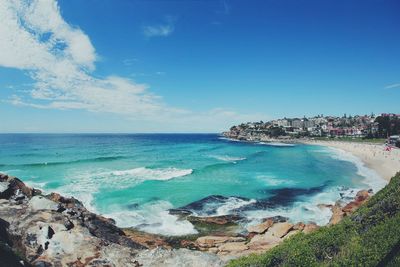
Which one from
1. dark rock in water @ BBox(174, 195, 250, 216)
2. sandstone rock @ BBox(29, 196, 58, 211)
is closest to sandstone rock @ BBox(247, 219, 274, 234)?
dark rock in water @ BBox(174, 195, 250, 216)

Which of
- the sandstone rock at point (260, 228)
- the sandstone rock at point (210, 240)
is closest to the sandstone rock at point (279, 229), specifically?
the sandstone rock at point (260, 228)

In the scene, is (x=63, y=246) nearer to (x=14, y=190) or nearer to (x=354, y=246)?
(x=14, y=190)

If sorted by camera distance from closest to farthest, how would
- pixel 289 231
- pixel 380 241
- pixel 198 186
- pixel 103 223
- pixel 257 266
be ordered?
pixel 380 241 → pixel 257 266 → pixel 103 223 → pixel 289 231 → pixel 198 186

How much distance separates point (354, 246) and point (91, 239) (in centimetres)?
1077

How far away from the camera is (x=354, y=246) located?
9195 mm

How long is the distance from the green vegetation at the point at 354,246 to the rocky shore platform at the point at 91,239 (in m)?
3.15

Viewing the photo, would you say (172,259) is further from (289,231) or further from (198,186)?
(198,186)

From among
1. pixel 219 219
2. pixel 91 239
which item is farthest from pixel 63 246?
pixel 219 219

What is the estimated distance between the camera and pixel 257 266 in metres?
9.94

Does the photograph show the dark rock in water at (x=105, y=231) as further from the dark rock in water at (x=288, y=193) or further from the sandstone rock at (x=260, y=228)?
the dark rock in water at (x=288, y=193)

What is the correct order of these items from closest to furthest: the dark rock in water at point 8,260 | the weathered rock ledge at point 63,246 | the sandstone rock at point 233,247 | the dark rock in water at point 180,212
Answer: the dark rock in water at point 8,260 → the weathered rock ledge at point 63,246 → the sandstone rock at point 233,247 → the dark rock in water at point 180,212

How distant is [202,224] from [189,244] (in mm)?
3705

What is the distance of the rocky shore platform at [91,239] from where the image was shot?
1222 cm

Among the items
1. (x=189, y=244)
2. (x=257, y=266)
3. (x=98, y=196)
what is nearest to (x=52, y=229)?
(x=189, y=244)
